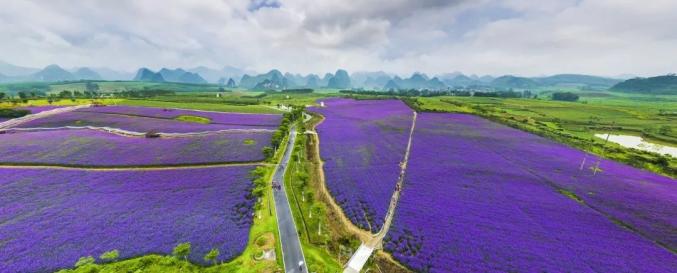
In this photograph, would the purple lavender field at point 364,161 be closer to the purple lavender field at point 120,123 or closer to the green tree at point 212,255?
the green tree at point 212,255

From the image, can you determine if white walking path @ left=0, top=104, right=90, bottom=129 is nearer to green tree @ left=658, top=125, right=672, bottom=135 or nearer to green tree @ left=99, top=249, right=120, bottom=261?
green tree @ left=99, top=249, right=120, bottom=261

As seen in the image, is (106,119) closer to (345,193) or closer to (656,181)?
(345,193)

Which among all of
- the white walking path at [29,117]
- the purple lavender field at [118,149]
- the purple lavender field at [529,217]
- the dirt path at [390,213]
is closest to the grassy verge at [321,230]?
the dirt path at [390,213]

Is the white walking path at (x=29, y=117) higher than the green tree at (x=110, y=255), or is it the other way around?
the white walking path at (x=29, y=117)

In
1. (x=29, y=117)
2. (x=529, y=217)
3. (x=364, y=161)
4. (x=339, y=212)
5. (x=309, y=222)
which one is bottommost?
(x=309, y=222)

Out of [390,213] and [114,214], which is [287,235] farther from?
[114,214]

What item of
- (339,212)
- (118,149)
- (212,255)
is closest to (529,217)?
(339,212)
